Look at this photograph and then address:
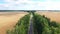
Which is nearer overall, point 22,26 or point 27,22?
point 22,26

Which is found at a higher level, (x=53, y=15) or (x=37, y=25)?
(x=53, y=15)

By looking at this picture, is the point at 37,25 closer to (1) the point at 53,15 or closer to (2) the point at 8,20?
(1) the point at 53,15

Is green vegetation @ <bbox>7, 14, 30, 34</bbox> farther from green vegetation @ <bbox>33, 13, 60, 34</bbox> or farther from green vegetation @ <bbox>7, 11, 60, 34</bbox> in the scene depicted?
green vegetation @ <bbox>33, 13, 60, 34</bbox>

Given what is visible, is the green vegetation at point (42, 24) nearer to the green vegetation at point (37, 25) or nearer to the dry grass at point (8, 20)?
the green vegetation at point (37, 25)

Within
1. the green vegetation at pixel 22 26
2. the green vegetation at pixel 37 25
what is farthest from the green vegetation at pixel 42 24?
the green vegetation at pixel 22 26

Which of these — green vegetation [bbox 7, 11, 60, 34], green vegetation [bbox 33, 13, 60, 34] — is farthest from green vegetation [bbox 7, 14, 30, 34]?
green vegetation [bbox 33, 13, 60, 34]

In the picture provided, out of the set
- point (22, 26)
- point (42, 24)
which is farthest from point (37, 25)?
point (22, 26)

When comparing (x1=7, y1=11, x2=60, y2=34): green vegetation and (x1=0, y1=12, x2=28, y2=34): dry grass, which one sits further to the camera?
(x1=0, y1=12, x2=28, y2=34): dry grass
